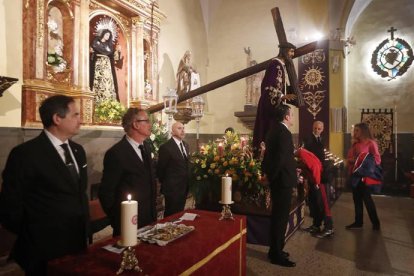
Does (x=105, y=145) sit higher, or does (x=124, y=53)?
(x=124, y=53)

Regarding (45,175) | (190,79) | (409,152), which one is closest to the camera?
(45,175)

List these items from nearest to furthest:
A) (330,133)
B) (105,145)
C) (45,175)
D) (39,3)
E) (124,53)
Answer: (45,175) < (39,3) < (105,145) < (124,53) < (330,133)

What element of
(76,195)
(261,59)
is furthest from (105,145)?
(261,59)

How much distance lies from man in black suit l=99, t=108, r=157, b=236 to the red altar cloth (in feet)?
0.83

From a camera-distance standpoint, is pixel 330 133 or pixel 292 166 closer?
pixel 292 166

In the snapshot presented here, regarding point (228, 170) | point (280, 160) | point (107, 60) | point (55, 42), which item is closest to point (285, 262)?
point (280, 160)

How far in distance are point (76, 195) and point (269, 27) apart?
9422 mm

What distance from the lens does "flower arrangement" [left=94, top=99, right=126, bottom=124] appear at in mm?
6238

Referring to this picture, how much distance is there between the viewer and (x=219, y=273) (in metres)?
2.07

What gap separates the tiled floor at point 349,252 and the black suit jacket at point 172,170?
113cm

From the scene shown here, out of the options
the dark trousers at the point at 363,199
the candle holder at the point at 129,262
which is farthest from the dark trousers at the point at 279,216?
the candle holder at the point at 129,262

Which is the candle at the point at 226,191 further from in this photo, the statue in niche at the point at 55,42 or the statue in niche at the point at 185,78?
the statue in niche at the point at 185,78

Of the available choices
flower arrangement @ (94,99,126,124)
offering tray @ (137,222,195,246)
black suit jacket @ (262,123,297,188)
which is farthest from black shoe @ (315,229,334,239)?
flower arrangement @ (94,99,126,124)

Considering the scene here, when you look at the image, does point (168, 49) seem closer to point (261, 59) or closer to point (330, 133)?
point (261, 59)
